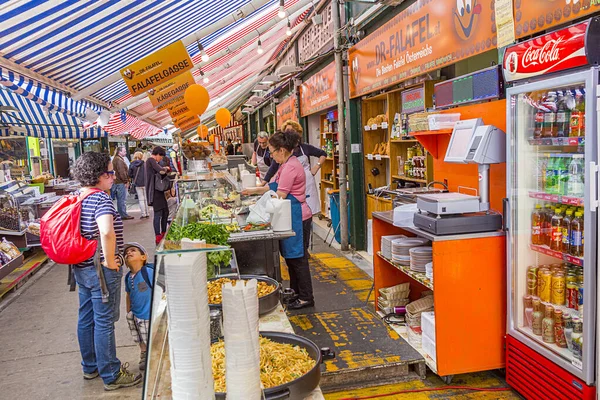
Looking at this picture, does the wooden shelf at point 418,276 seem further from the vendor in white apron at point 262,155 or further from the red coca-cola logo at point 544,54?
the vendor in white apron at point 262,155

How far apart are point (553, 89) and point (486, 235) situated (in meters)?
1.13

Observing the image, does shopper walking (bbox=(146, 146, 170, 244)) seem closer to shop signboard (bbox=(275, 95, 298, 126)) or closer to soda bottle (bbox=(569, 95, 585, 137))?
shop signboard (bbox=(275, 95, 298, 126))

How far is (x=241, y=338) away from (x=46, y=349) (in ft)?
13.9

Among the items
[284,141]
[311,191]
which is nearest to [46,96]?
[311,191]

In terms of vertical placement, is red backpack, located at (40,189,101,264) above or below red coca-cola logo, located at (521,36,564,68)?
below

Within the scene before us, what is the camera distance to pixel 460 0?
448 centimetres

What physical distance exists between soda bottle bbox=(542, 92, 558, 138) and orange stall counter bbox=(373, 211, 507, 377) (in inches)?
32.6

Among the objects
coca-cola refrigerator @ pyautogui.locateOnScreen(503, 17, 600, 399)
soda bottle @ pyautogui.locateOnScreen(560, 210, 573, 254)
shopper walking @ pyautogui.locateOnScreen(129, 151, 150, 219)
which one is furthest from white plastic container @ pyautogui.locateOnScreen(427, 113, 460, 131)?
shopper walking @ pyautogui.locateOnScreen(129, 151, 150, 219)

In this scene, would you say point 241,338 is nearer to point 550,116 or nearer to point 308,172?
point 550,116

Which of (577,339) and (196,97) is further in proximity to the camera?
(196,97)

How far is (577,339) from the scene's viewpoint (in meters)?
3.11

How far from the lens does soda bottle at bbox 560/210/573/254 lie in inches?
125

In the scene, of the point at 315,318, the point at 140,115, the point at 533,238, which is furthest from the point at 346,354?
the point at 140,115

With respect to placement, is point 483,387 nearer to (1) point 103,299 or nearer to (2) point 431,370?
(2) point 431,370
